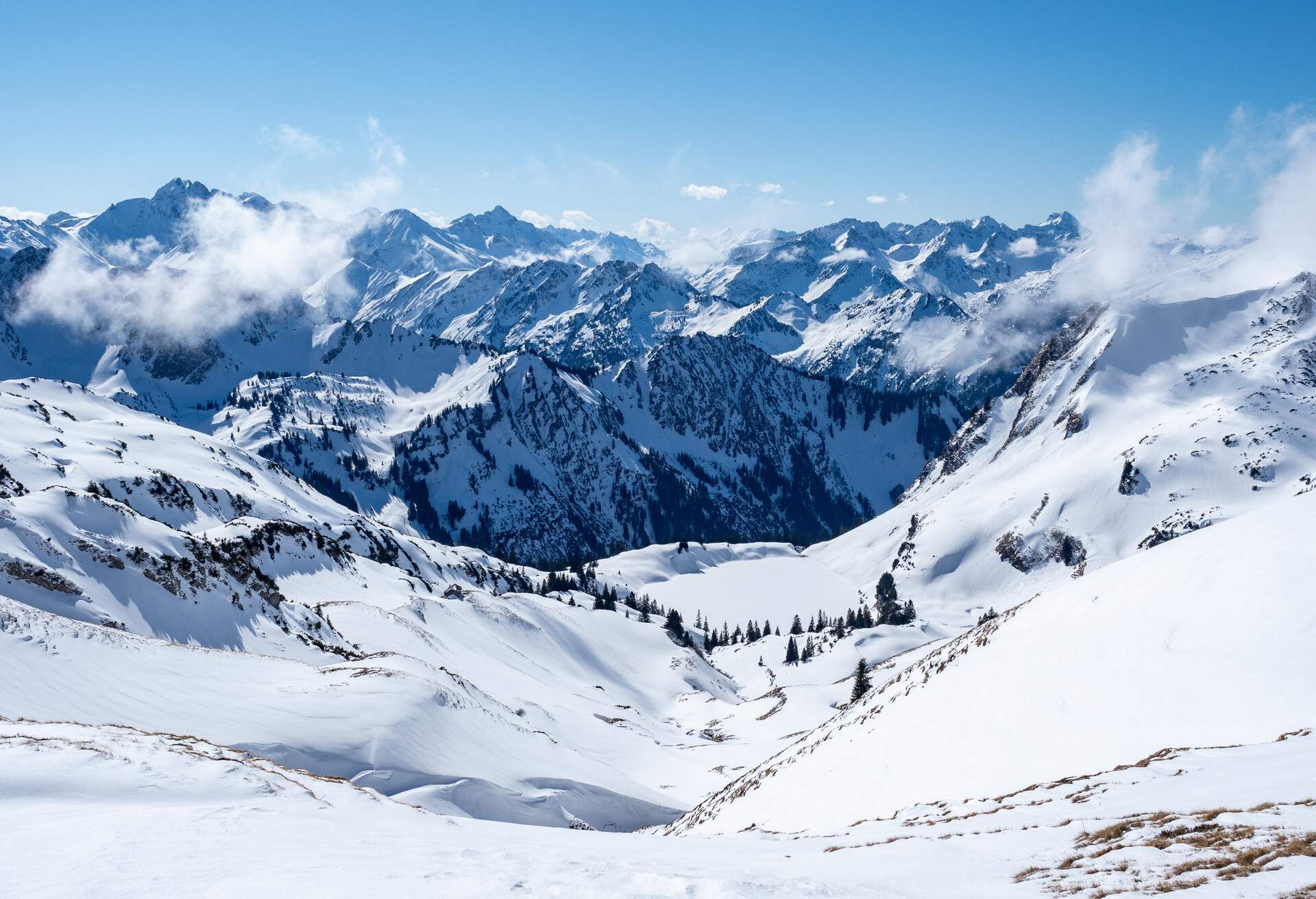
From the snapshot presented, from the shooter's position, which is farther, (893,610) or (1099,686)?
(893,610)

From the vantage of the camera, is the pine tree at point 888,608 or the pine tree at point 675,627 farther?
the pine tree at point 888,608

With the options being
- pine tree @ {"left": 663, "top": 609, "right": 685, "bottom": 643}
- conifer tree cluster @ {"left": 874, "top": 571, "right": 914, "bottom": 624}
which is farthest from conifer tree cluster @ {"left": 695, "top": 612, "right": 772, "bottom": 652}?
conifer tree cluster @ {"left": 874, "top": 571, "right": 914, "bottom": 624}

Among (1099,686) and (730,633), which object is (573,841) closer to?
(1099,686)

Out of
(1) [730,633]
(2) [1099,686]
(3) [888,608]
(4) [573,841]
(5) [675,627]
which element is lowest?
(4) [573,841]

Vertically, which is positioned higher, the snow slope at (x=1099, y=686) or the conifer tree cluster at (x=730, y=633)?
the conifer tree cluster at (x=730, y=633)

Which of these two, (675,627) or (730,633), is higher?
A: (730,633)

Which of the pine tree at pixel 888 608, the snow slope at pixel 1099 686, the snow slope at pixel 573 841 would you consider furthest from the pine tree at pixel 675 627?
the snow slope at pixel 573 841

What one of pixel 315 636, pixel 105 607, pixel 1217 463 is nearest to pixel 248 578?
pixel 315 636

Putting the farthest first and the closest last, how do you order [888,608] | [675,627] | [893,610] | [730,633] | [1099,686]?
[730,633], [888,608], [893,610], [675,627], [1099,686]

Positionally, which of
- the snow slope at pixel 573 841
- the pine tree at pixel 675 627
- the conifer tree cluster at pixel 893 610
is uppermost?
the conifer tree cluster at pixel 893 610

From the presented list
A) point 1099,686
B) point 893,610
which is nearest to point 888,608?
point 893,610

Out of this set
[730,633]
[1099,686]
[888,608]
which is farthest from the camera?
A: [730,633]

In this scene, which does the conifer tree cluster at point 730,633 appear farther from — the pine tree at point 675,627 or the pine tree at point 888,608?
the pine tree at point 888,608

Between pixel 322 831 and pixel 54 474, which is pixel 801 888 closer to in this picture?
pixel 322 831
